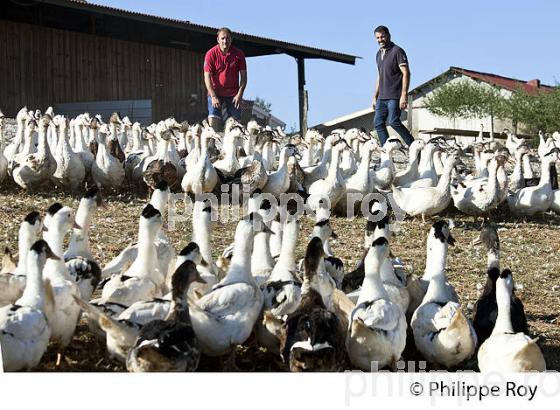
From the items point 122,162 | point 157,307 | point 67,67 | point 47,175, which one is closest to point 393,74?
point 122,162

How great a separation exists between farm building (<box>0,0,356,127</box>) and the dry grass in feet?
18.0

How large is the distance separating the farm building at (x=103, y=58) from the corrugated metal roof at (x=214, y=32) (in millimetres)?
22

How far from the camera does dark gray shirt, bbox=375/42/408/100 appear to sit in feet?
43.4

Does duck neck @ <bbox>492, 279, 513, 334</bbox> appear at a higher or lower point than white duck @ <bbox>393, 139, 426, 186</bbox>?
lower

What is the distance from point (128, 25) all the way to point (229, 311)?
1231cm

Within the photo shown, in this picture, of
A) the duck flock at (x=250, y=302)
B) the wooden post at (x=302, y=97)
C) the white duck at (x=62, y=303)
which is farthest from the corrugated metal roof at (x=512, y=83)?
the white duck at (x=62, y=303)

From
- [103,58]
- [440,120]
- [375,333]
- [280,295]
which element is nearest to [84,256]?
[280,295]

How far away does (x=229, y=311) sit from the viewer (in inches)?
199


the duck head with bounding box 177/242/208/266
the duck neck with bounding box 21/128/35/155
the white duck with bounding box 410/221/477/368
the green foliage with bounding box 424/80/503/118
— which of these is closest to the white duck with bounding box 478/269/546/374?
the white duck with bounding box 410/221/477/368

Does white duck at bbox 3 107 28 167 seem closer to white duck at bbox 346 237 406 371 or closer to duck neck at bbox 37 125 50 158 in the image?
duck neck at bbox 37 125 50 158

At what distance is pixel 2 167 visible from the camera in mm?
10984

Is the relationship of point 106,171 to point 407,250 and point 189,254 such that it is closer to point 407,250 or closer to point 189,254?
point 407,250

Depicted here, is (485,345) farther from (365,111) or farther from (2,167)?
(365,111)

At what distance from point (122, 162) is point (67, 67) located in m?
5.12
